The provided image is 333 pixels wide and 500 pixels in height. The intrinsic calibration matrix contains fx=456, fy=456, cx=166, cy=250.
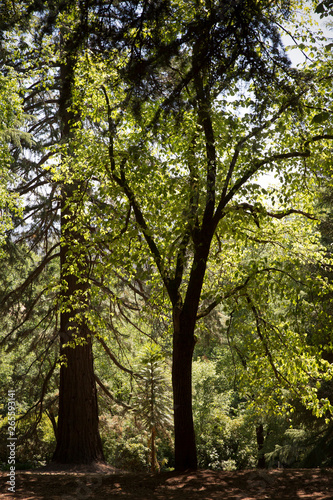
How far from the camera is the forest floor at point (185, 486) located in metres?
5.09

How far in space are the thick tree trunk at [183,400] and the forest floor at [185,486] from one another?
28 cm

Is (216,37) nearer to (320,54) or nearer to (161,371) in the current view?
(320,54)

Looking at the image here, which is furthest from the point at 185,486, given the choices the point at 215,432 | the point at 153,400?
the point at 215,432

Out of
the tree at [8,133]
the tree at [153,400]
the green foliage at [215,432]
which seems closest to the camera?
the tree at [8,133]

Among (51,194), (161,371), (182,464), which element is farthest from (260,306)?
(161,371)

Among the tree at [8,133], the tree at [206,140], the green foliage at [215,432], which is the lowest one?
the green foliage at [215,432]

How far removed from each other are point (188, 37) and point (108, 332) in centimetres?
747

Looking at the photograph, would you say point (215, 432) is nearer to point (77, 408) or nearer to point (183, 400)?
point (77, 408)

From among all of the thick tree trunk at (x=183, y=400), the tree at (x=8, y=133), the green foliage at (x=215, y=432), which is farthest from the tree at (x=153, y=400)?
the thick tree trunk at (x=183, y=400)

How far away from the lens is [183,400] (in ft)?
21.3

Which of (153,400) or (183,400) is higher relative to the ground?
(153,400)

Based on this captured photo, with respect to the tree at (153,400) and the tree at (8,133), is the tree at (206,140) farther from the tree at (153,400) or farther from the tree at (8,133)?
the tree at (153,400)

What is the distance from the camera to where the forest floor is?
16.7 ft

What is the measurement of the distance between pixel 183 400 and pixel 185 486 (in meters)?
1.21
